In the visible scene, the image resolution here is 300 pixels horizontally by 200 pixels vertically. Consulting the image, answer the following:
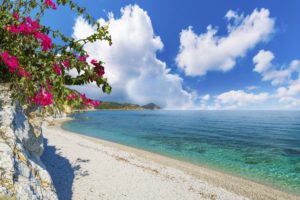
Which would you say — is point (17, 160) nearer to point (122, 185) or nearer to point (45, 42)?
point (45, 42)

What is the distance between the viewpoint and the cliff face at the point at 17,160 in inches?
180

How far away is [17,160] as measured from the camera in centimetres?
522

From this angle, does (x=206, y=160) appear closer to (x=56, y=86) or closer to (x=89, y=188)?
(x=89, y=188)

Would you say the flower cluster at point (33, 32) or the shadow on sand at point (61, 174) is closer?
the flower cluster at point (33, 32)

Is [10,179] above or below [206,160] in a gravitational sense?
above

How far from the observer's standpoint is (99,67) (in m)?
5.47

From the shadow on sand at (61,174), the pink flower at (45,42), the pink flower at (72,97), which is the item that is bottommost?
the shadow on sand at (61,174)

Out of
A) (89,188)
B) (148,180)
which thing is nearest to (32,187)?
(89,188)

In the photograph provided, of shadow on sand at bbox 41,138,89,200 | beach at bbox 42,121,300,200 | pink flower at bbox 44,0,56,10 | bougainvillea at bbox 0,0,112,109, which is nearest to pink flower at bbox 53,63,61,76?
bougainvillea at bbox 0,0,112,109

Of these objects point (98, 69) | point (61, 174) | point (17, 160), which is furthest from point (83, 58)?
point (61, 174)

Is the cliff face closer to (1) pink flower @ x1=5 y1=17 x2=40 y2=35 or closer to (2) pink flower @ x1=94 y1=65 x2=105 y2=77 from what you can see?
(1) pink flower @ x1=5 y1=17 x2=40 y2=35

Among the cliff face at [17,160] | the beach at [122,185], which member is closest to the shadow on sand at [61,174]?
the beach at [122,185]

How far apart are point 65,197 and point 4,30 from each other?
686 centimetres

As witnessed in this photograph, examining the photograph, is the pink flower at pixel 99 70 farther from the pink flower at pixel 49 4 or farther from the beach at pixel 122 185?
the beach at pixel 122 185
